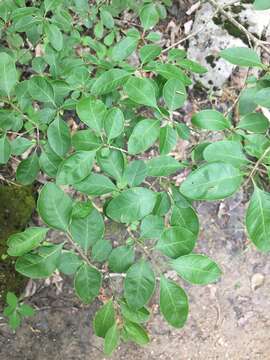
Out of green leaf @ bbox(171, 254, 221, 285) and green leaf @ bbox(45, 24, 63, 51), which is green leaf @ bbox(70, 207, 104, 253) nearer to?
green leaf @ bbox(171, 254, 221, 285)

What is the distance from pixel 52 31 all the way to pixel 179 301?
103 cm

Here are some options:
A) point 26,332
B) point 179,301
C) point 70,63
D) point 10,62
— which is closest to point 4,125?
point 10,62

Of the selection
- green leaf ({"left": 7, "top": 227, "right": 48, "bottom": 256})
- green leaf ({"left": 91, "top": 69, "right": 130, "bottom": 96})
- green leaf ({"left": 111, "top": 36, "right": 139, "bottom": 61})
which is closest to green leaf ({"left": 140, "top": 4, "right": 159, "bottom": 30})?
green leaf ({"left": 111, "top": 36, "right": 139, "bottom": 61})

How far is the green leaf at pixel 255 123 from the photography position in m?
1.26

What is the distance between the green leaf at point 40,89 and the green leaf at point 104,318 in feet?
2.16

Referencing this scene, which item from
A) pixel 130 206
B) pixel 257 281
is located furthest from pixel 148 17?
pixel 257 281

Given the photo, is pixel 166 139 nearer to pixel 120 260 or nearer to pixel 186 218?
pixel 186 218

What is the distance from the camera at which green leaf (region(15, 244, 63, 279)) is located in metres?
1.18

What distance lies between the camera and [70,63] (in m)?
1.57

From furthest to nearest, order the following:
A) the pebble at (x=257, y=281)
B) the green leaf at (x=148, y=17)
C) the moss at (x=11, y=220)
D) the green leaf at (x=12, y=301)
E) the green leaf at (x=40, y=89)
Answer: the pebble at (x=257, y=281), the moss at (x=11, y=220), the green leaf at (x=12, y=301), the green leaf at (x=148, y=17), the green leaf at (x=40, y=89)

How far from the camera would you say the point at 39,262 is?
119 centimetres

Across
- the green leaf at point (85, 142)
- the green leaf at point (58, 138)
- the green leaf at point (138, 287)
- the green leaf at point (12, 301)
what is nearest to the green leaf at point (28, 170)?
the green leaf at point (58, 138)

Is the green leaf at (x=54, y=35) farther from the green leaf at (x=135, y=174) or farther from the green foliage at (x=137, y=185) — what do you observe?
the green leaf at (x=135, y=174)

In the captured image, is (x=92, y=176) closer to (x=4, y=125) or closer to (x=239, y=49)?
(x=4, y=125)
